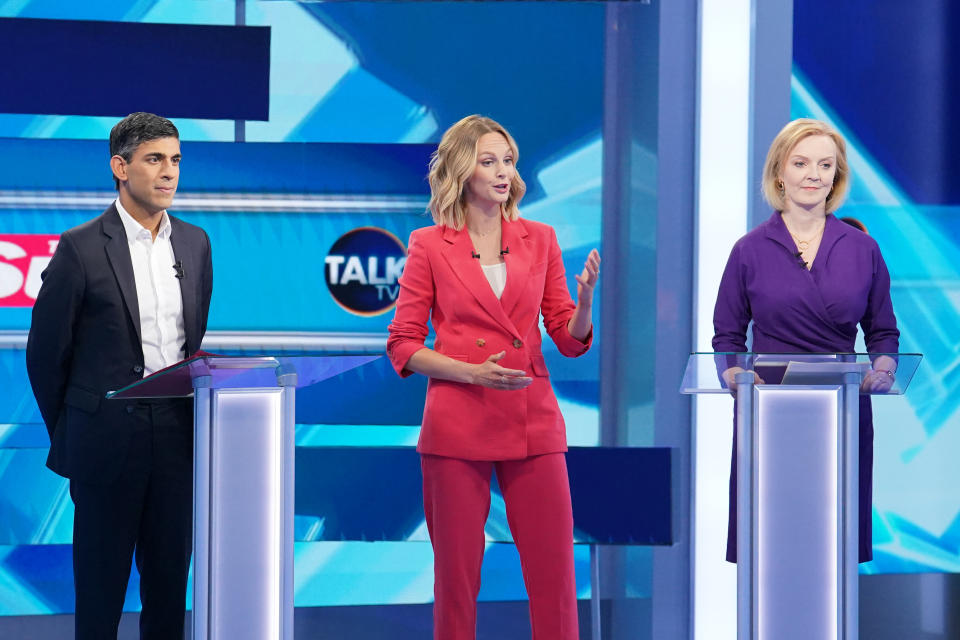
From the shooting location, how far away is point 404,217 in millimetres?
4438

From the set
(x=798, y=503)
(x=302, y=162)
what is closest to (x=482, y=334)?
(x=798, y=503)

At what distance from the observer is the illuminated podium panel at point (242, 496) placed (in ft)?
6.64

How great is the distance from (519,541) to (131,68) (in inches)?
108

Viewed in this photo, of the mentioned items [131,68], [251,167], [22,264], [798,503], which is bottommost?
[798,503]

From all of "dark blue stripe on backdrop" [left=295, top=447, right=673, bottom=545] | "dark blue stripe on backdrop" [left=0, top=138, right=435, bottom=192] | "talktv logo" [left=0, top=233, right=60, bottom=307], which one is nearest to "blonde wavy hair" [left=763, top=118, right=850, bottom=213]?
"dark blue stripe on backdrop" [left=295, top=447, right=673, bottom=545]

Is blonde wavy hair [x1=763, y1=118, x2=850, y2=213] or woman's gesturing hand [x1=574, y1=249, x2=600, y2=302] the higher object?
blonde wavy hair [x1=763, y1=118, x2=850, y2=213]

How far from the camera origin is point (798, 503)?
205 centimetres

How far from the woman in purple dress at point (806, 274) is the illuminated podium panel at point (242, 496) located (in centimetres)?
126

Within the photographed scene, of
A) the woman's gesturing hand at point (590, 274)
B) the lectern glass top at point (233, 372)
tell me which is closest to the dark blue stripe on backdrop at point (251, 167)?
the woman's gesturing hand at point (590, 274)

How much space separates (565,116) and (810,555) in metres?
2.78

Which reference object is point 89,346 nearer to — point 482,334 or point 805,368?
point 482,334

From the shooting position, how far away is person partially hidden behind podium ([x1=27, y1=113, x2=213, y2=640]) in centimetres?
275

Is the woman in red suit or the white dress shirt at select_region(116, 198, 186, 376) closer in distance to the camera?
the woman in red suit

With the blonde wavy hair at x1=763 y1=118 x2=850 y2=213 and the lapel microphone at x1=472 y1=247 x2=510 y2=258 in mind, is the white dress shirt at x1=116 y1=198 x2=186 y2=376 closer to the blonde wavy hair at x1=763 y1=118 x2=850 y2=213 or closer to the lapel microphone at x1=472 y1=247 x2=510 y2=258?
the lapel microphone at x1=472 y1=247 x2=510 y2=258
